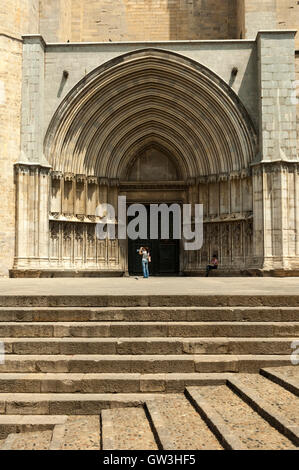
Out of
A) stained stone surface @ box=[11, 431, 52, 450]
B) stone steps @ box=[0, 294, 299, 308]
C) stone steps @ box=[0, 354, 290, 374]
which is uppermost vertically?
stone steps @ box=[0, 294, 299, 308]

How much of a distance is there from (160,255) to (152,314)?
35.6 ft

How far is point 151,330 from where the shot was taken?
16.7 ft

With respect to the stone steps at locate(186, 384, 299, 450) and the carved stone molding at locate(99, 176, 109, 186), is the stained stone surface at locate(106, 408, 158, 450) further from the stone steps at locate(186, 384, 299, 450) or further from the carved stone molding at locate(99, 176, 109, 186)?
the carved stone molding at locate(99, 176, 109, 186)

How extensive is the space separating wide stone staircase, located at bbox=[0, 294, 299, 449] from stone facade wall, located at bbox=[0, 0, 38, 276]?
840 cm

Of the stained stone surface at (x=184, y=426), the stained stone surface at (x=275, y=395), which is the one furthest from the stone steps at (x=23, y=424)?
the stained stone surface at (x=275, y=395)

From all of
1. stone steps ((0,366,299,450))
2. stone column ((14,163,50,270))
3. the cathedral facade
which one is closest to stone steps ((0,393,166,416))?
stone steps ((0,366,299,450))

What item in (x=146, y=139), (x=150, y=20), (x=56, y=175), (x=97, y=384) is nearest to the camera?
(x=97, y=384)

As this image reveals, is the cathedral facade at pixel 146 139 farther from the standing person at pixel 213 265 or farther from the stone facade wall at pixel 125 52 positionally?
the standing person at pixel 213 265

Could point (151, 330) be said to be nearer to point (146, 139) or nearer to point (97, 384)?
point (97, 384)

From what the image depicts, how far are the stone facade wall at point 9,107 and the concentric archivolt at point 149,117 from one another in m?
1.17

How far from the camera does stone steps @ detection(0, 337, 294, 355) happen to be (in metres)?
4.84

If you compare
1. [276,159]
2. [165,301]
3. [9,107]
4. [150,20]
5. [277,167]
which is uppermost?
[150,20]

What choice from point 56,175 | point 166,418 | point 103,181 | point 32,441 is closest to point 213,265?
point 103,181

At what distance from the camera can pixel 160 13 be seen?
56.9 ft
